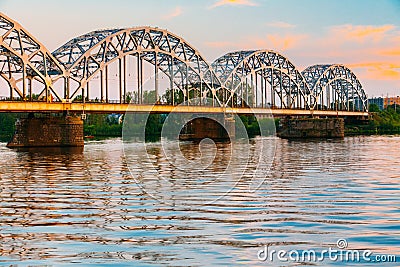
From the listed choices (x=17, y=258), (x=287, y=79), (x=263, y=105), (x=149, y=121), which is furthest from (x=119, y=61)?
(x=17, y=258)

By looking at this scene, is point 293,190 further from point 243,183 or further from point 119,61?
point 119,61

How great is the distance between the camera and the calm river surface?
15633 mm

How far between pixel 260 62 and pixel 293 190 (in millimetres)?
105235

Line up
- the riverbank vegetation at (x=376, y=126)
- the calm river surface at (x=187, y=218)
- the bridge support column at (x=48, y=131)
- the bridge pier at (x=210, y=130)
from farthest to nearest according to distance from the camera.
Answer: the riverbank vegetation at (x=376, y=126) → the bridge pier at (x=210, y=130) → the bridge support column at (x=48, y=131) → the calm river surface at (x=187, y=218)

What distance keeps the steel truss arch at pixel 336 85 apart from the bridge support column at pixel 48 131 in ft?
275

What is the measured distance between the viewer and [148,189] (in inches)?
1153

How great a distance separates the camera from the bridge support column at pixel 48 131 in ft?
240

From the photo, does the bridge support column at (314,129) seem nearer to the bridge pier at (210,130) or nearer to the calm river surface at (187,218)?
the bridge pier at (210,130)

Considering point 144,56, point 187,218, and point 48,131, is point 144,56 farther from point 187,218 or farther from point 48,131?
point 187,218
